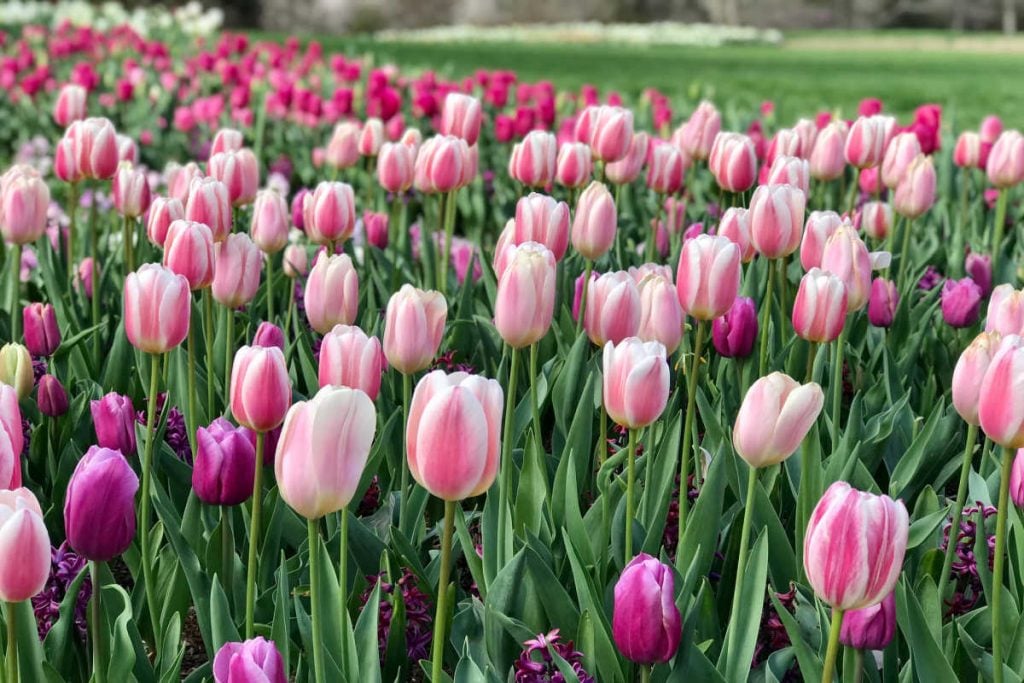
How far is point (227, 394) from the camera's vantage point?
7.81ft

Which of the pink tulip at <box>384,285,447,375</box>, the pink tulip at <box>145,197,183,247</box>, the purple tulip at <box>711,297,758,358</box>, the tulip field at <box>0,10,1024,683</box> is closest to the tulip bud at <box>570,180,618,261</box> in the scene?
the tulip field at <box>0,10,1024,683</box>

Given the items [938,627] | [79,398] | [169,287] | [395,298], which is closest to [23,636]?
[169,287]

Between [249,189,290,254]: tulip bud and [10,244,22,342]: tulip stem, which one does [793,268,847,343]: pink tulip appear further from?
[10,244,22,342]: tulip stem

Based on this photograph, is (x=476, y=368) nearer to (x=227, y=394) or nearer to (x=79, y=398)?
(x=227, y=394)

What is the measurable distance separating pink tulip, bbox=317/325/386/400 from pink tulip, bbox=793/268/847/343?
685mm

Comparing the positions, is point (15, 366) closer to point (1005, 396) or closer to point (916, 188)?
point (1005, 396)

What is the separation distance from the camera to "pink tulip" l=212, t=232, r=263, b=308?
2119 millimetres

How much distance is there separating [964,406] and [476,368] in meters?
1.24

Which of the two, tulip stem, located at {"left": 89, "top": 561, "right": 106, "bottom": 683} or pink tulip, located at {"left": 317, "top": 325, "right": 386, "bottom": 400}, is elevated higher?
pink tulip, located at {"left": 317, "top": 325, "right": 386, "bottom": 400}

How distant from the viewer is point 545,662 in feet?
5.09

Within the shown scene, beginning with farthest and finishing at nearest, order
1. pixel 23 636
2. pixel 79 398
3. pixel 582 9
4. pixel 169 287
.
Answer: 1. pixel 582 9
2. pixel 79 398
3. pixel 169 287
4. pixel 23 636

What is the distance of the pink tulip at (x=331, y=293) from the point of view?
1.95m

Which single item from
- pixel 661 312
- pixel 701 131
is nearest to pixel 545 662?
pixel 661 312

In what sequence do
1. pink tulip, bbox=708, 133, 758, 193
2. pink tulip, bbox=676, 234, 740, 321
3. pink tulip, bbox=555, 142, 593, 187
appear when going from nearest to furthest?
1. pink tulip, bbox=676, 234, 740, 321
2. pink tulip, bbox=708, 133, 758, 193
3. pink tulip, bbox=555, 142, 593, 187
